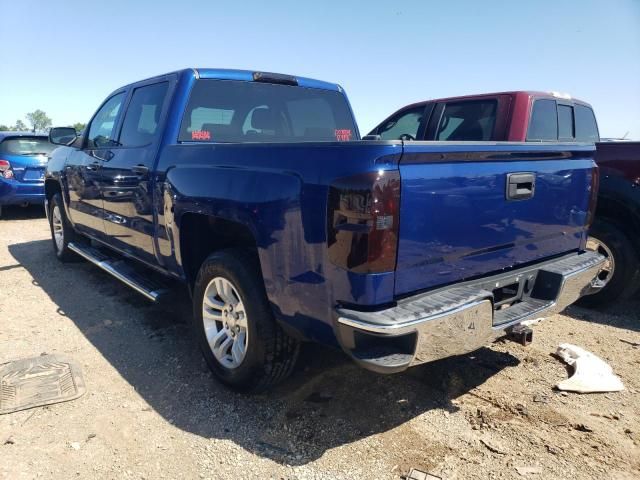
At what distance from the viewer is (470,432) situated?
105 inches

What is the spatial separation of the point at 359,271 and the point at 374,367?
1.40 ft

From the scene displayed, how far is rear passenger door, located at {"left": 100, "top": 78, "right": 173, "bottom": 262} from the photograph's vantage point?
3.69 meters

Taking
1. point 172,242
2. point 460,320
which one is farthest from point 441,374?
point 172,242

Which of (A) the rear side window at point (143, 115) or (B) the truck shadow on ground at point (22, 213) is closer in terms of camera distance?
(A) the rear side window at point (143, 115)

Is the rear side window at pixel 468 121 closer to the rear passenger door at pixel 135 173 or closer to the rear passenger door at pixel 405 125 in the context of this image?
the rear passenger door at pixel 405 125

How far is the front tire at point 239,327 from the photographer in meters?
2.75

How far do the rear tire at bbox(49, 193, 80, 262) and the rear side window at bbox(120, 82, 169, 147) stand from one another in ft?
7.09

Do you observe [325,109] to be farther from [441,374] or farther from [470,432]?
[470,432]

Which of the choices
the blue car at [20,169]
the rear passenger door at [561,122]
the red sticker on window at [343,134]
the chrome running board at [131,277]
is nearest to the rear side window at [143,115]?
the chrome running board at [131,277]

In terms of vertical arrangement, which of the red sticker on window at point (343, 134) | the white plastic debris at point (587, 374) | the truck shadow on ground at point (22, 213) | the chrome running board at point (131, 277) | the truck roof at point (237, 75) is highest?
the truck roof at point (237, 75)

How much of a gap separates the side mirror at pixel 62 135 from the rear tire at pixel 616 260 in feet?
17.8

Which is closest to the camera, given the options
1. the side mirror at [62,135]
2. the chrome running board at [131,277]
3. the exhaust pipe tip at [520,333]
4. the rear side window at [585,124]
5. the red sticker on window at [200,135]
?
the exhaust pipe tip at [520,333]

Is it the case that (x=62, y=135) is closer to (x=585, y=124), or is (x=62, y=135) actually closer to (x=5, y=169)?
(x=5, y=169)

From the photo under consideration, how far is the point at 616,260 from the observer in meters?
4.54
